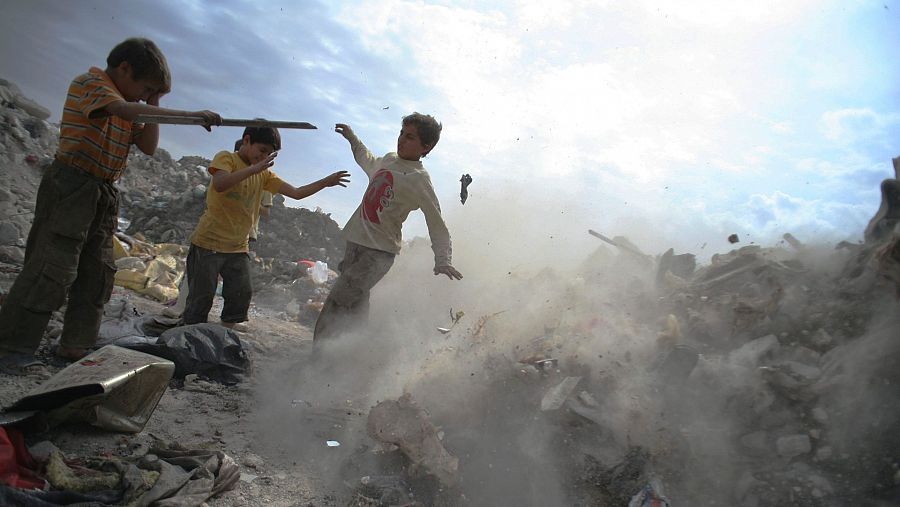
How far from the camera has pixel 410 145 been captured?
3.42 m

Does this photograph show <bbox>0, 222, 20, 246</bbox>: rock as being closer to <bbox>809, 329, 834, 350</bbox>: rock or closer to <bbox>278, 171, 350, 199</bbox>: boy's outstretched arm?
<bbox>278, 171, 350, 199</bbox>: boy's outstretched arm

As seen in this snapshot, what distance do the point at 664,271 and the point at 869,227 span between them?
5.93ft

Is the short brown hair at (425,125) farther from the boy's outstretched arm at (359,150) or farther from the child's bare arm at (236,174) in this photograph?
the child's bare arm at (236,174)

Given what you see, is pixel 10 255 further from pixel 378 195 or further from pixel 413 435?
pixel 413 435

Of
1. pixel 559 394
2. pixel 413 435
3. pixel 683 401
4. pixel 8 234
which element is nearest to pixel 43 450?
pixel 413 435

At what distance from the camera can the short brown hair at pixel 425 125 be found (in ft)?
11.1

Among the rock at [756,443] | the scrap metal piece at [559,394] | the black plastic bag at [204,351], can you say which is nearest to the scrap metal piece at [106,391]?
the black plastic bag at [204,351]

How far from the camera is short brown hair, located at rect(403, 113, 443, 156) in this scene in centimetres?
340

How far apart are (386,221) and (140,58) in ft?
5.46

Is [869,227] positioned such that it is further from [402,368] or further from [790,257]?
[402,368]

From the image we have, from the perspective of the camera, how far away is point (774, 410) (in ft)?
8.86

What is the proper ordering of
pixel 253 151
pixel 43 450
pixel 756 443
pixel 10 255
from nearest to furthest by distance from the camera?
pixel 43 450
pixel 756 443
pixel 253 151
pixel 10 255

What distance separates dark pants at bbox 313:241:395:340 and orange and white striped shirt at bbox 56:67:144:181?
1505mm

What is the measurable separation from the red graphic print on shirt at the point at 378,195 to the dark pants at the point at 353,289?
0.24m
